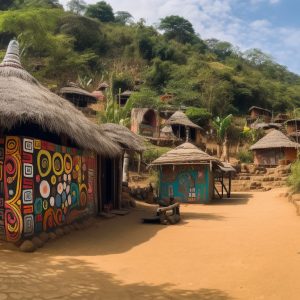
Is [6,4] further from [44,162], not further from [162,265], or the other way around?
[162,265]

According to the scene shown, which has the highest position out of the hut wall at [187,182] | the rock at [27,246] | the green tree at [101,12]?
the green tree at [101,12]

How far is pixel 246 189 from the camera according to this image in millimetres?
24938

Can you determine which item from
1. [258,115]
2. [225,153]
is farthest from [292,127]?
[225,153]

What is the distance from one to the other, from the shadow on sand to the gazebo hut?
5.65 ft

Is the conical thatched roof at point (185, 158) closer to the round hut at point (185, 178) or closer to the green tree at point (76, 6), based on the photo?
the round hut at point (185, 178)

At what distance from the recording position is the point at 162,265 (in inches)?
245

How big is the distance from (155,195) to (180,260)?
474 inches

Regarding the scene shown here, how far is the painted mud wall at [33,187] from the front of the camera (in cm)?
741

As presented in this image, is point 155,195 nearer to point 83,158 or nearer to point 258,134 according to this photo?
point 83,158

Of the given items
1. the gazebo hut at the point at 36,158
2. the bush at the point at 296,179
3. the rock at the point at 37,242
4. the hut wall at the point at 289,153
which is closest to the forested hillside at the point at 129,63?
the hut wall at the point at 289,153

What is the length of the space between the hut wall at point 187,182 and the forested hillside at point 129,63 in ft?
74.4

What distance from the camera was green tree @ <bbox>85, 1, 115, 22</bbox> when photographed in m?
70.9

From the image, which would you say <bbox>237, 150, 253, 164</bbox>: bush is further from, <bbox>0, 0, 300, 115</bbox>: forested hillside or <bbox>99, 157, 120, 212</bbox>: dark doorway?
<bbox>99, 157, 120, 212</bbox>: dark doorway

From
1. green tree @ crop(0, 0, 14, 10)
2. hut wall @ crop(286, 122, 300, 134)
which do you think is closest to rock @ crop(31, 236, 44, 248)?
hut wall @ crop(286, 122, 300, 134)
